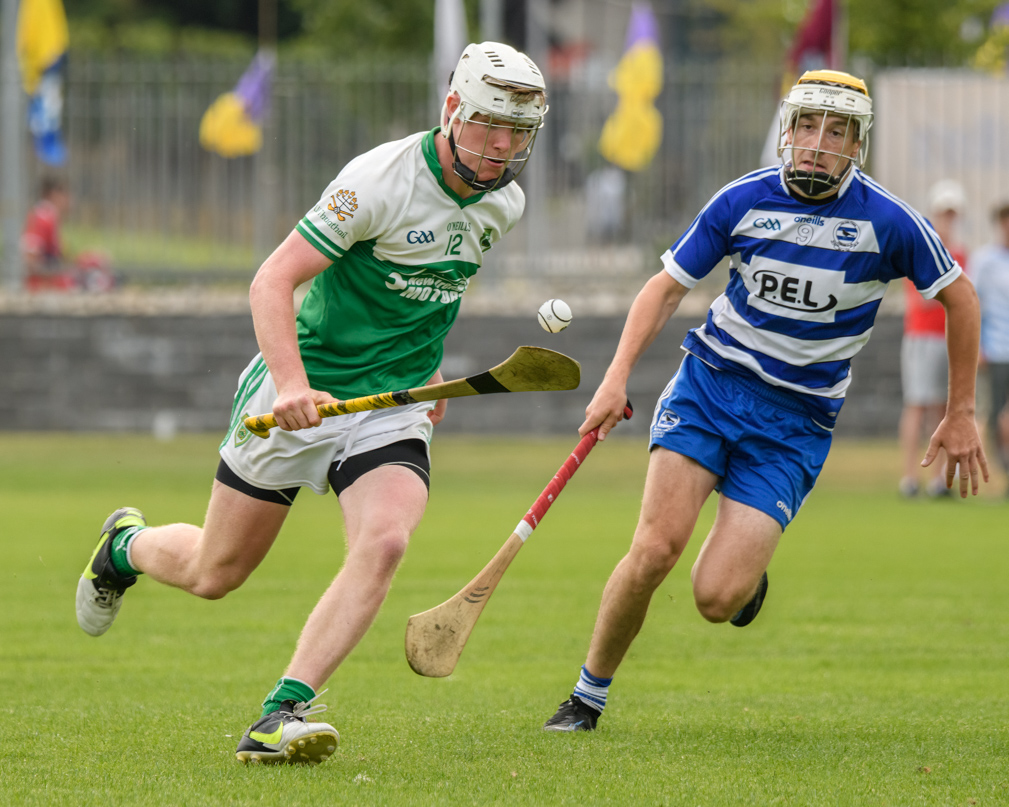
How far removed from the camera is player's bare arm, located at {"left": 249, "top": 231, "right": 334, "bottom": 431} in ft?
14.2

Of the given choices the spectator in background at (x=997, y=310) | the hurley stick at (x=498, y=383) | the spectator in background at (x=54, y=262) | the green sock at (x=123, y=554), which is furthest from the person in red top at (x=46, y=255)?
the hurley stick at (x=498, y=383)

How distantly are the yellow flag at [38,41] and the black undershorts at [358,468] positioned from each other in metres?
13.1

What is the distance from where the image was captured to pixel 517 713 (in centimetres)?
527

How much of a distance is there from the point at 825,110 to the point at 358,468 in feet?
6.30

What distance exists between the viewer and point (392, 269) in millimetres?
4789

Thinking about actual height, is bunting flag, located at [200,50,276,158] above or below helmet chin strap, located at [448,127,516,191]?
below

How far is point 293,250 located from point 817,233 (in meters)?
1.75

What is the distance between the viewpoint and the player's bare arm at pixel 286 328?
433cm

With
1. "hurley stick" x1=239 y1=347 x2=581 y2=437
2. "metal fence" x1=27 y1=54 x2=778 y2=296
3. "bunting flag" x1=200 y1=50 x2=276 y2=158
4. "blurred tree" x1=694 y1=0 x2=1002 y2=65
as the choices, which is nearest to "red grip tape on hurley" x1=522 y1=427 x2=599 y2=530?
"hurley stick" x1=239 y1=347 x2=581 y2=437

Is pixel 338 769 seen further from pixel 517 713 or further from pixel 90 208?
pixel 90 208

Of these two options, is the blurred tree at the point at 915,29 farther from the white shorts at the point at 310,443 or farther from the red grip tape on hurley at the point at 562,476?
the white shorts at the point at 310,443

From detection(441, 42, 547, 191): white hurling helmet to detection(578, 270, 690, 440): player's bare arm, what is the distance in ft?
2.07

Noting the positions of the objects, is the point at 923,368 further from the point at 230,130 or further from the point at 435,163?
the point at 230,130

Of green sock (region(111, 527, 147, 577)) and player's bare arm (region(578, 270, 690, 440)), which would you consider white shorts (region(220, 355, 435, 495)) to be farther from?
green sock (region(111, 527, 147, 577))
